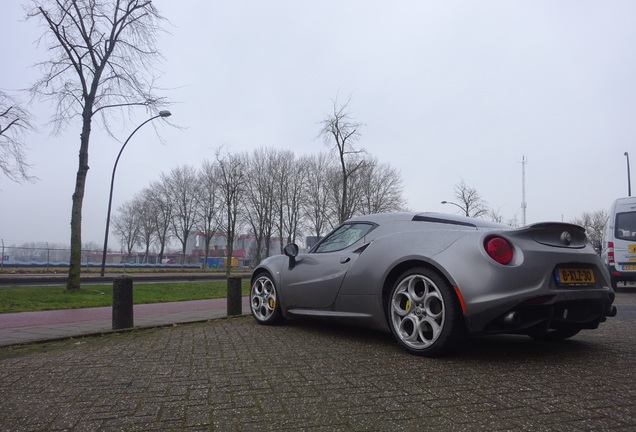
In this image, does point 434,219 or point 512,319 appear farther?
point 434,219

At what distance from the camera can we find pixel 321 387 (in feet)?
10.8

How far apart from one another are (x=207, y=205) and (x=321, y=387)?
61.3m

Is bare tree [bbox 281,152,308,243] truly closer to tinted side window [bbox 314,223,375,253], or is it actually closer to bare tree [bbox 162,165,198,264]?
bare tree [bbox 162,165,198,264]

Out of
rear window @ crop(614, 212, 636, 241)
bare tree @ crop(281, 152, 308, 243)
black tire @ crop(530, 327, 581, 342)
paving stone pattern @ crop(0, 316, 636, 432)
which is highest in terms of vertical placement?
bare tree @ crop(281, 152, 308, 243)

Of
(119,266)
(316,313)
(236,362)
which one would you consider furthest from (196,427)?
(119,266)

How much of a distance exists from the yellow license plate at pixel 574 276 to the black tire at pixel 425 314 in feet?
2.79

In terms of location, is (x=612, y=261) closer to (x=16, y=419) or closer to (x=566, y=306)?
(x=566, y=306)

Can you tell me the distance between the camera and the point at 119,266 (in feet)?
149

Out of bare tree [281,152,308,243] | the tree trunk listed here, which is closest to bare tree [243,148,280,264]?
bare tree [281,152,308,243]

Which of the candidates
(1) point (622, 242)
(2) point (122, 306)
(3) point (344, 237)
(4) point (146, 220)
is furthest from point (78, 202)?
(4) point (146, 220)

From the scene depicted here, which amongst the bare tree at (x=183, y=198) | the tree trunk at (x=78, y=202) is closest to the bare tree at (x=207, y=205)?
the bare tree at (x=183, y=198)

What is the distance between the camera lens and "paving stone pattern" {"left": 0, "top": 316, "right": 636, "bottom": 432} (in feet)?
8.71

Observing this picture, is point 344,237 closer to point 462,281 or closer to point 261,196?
point 462,281

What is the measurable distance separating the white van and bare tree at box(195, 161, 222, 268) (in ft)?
155
